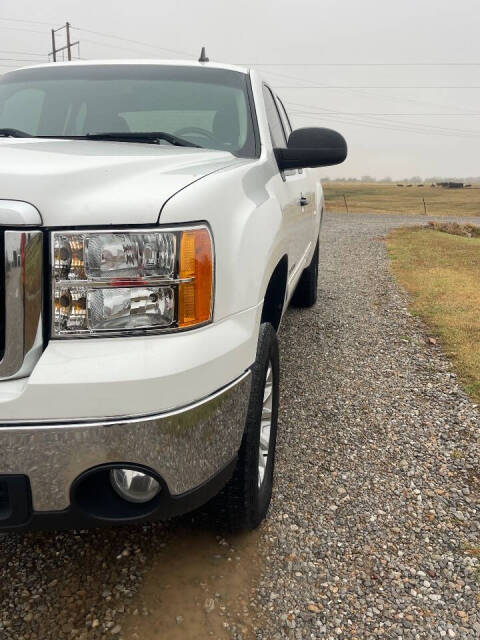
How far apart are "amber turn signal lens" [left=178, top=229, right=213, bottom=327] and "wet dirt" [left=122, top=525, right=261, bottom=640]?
3.34 feet

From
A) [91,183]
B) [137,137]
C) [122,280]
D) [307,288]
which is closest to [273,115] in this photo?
[137,137]

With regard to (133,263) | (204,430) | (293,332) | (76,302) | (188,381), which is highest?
(133,263)

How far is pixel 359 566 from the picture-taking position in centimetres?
213

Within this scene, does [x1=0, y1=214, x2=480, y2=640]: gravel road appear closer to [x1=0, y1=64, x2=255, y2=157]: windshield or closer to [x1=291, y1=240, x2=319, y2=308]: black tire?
[x1=0, y1=64, x2=255, y2=157]: windshield

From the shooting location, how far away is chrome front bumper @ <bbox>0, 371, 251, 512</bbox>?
1.44 metres

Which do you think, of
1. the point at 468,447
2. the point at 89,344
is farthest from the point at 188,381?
the point at 468,447

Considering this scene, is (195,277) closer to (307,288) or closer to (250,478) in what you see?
(250,478)

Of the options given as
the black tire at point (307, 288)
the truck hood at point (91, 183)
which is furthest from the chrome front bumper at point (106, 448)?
the black tire at point (307, 288)

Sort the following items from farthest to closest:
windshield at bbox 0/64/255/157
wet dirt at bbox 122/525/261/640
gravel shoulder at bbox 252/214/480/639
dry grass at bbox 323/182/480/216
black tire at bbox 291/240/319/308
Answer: dry grass at bbox 323/182/480/216
black tire at bbox 291/240/319/308
windshield at bbox 0/64/255/157
gravel shoulder at bbox 252/214/480/639
wet dirt at bbox 122/525/261/640

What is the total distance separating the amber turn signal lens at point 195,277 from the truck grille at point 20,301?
1.22ft

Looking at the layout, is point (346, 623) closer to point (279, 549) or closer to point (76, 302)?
point (279, 549)

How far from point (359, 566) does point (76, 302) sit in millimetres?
1472

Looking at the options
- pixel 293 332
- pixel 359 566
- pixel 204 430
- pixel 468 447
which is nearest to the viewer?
pixel 204 430

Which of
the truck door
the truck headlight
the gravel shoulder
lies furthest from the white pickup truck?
the truck door
